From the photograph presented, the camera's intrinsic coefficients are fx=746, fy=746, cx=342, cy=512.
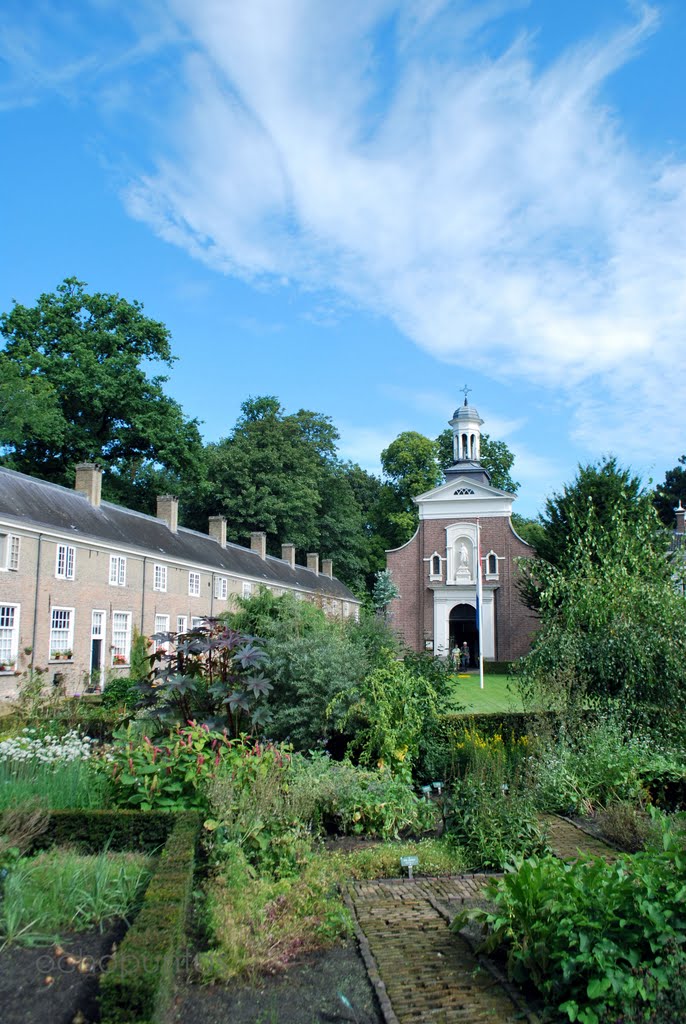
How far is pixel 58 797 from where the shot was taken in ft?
24.9

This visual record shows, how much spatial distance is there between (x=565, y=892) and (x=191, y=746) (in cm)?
439

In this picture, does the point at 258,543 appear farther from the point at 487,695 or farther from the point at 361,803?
the point at 361,803

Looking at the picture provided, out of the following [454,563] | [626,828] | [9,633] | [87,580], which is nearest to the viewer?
[626,828]

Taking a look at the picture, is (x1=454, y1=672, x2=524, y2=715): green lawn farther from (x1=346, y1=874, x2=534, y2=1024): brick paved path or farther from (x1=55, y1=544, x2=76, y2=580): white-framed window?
(x1=55, y1=544, x2=76, y2=580): white-framed window

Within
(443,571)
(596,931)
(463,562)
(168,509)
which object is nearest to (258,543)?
(168,509)

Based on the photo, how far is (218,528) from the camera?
141 ft

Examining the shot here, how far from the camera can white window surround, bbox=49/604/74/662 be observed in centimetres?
2589

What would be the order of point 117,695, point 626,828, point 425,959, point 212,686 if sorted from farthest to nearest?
1. point 117,695
2. point 212,686
3. point 626,828
4. point 425,959

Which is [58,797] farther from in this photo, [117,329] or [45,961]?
[117,329]

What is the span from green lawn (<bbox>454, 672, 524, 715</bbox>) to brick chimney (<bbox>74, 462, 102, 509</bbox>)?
1649cm

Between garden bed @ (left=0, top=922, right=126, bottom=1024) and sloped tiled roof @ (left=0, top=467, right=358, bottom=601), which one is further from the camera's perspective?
sloped tiled roof @ (left=0, top=467, right=358, bottom=601)

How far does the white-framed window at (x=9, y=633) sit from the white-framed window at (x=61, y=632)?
5.75ft

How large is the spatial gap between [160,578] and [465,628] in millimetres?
20294

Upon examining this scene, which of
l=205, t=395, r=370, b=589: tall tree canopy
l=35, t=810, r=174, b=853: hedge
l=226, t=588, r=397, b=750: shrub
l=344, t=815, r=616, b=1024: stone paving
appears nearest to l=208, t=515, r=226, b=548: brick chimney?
l=205, t=395, r=370, b=589: tall tree canopy
